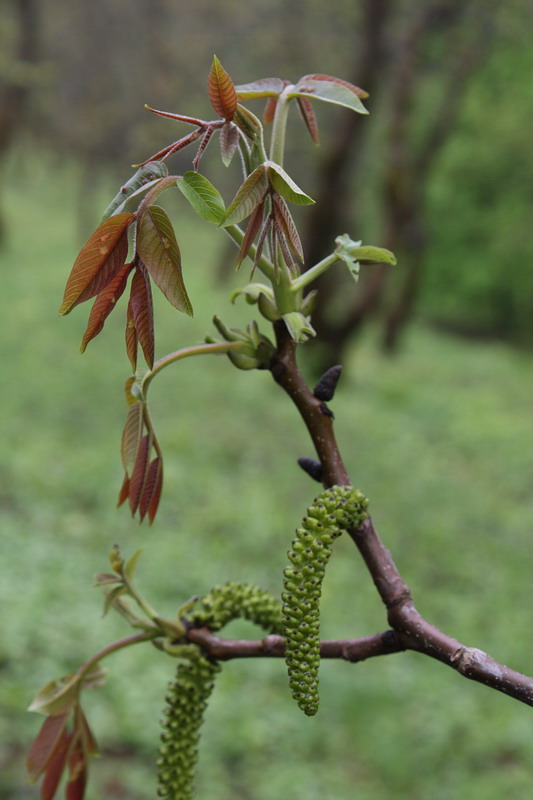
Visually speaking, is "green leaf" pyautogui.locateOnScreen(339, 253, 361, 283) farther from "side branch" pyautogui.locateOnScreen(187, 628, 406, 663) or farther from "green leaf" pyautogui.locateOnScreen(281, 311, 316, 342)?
"side branch" pyautogui.locateOnScreen(187, 628, 406, 663)

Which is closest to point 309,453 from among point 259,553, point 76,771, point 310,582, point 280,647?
point 259,553

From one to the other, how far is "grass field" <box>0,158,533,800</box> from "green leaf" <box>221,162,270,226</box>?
264 cm

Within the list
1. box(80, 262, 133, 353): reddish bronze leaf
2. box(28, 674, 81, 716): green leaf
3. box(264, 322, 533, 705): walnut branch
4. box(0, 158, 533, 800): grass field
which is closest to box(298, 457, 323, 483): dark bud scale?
box(264, 322, 533, 705): walnut branch

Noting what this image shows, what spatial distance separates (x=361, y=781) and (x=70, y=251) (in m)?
11.6

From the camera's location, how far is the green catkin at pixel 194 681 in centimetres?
78

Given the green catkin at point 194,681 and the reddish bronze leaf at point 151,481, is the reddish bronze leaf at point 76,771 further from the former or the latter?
the reddish bronze leaf at point 151,481

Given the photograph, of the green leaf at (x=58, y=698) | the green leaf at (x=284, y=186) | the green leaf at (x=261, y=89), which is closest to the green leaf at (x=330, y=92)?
the green leaf at (x=261, y=89)

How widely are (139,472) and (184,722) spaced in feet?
0.94

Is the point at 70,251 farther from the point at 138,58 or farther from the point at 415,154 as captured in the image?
the point at 138,58

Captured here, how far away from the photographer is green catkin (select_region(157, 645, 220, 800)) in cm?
78

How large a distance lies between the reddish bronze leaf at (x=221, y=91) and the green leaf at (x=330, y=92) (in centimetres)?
12

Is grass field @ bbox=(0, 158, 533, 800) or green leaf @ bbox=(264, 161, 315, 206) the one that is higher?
grass field @ bbox=(0, 158, 533, 800)

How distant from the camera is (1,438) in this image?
5.83 meters

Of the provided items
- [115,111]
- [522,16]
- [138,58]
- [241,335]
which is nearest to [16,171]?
[138,58]
